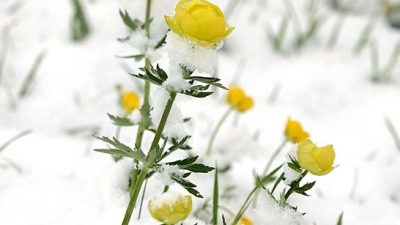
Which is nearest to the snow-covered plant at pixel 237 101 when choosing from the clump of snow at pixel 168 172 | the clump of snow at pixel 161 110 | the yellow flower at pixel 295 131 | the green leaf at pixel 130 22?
the yellow flower at pixel 295 131

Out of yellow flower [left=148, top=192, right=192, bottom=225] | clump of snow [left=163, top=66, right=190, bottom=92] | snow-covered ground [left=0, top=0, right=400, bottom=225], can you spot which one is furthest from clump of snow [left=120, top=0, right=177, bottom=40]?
yellow flower [left=148, top=192, right=192, bottom=225]

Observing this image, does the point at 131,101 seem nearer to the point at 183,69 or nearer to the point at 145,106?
the point at 145,106

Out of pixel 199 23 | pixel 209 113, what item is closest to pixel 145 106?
pixel 199 23

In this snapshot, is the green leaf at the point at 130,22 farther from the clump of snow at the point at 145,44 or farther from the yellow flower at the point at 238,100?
the yellow flower at the point at 238,100

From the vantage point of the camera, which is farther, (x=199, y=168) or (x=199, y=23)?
(x=199, y=168)

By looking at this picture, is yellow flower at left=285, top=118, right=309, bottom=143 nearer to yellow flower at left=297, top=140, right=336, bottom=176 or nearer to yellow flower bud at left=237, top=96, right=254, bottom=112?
yellow flower bud at left=237, top=96, right=254, bottom=112
